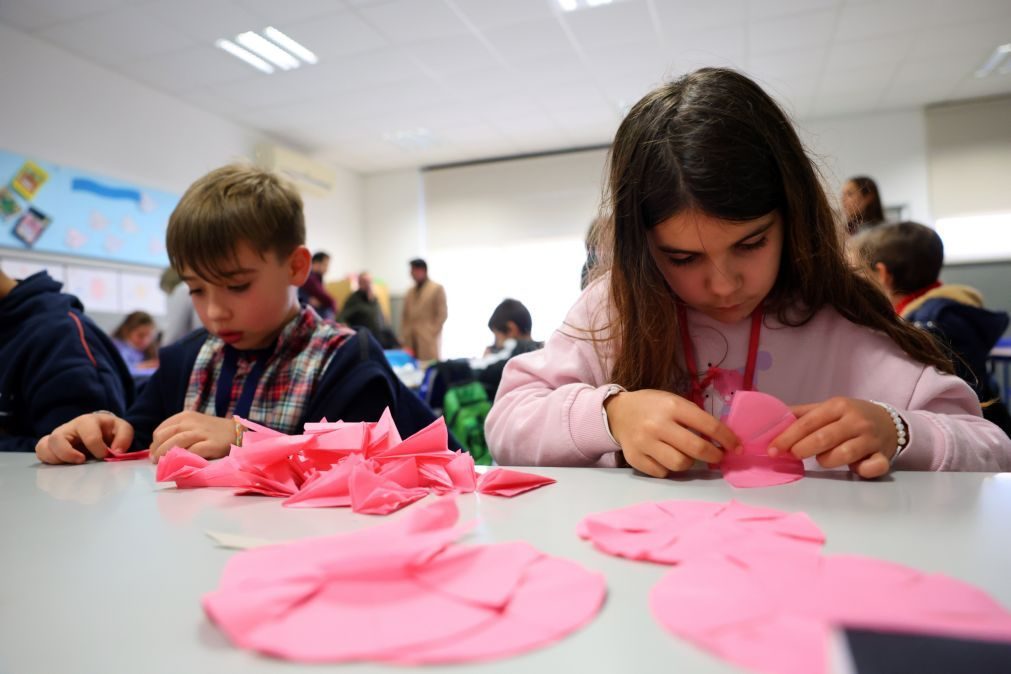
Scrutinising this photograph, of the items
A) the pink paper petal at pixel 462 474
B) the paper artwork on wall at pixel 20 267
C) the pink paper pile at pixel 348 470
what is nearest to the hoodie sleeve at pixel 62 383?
the pink paper pile at pixel 348 470

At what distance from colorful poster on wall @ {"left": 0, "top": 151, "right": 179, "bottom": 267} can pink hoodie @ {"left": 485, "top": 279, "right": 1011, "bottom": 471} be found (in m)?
3.73

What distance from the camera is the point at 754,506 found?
48 centimetres

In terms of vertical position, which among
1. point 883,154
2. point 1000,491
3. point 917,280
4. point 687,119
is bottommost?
point 1000,491

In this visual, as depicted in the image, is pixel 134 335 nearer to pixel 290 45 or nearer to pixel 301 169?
pixel 290 45

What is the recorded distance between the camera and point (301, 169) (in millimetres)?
5867

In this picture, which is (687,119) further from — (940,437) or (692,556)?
(692,556)

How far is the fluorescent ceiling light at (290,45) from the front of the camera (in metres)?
3.85

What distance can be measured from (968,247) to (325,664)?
644cm

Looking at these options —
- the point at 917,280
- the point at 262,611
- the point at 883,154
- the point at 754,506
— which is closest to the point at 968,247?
the point at 883,154

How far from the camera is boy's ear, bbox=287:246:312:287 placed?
3.81ft

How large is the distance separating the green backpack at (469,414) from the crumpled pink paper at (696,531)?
1856mm

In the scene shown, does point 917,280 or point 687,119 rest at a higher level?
point 687,119

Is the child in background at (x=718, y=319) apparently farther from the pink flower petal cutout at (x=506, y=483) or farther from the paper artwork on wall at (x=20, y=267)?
the paper artwork on wall at (x=20, y=267)

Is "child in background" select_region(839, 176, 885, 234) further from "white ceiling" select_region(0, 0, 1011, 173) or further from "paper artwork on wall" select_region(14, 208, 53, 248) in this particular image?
"paper artwork on wall" select_region(14, 208, 53, 248)
